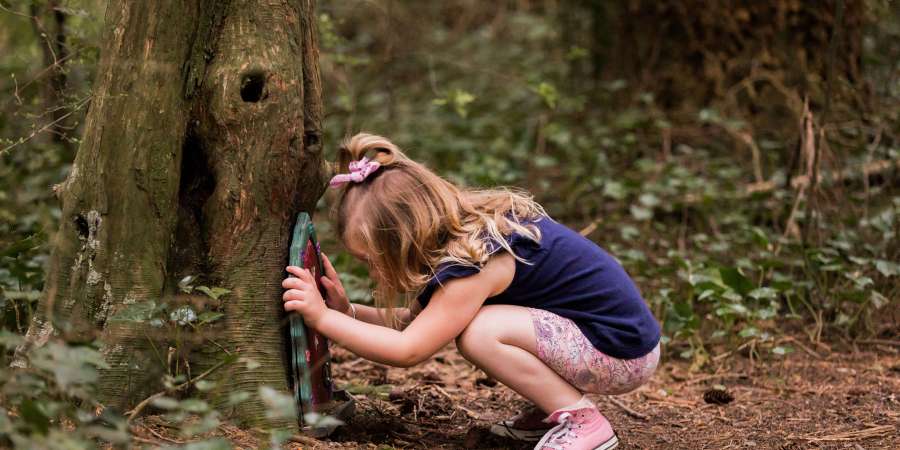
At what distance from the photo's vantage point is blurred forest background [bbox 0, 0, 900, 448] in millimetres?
3656

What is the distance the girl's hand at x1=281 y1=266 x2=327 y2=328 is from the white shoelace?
29.7 inches

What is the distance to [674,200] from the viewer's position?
4961 mm

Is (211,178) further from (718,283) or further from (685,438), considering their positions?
(718,283)

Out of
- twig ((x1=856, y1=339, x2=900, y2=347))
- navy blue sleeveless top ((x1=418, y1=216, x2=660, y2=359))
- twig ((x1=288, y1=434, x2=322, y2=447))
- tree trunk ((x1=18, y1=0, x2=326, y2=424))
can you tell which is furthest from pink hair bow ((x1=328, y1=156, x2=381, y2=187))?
twig ((x1=856, y1=339, x2=900, y2=347))

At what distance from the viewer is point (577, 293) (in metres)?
2.64

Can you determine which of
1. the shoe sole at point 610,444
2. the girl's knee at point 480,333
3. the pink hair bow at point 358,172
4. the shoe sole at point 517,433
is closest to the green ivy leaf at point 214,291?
the pink hair bow at point 358,172

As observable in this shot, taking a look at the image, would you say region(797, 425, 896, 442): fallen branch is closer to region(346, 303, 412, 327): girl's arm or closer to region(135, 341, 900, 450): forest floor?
region(135, 341, 900, 450): forest floor

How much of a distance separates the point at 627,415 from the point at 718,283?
799 mm

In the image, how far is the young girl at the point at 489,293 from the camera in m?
2.47

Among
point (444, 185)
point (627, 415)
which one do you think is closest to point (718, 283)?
point (627, 415)

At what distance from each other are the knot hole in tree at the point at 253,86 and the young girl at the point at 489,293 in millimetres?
340

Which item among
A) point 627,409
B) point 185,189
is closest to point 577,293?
point 627,409

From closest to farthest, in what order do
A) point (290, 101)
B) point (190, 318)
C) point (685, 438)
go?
1. point (190, 318)
2. point (290, 101)
3. point (685, 438)

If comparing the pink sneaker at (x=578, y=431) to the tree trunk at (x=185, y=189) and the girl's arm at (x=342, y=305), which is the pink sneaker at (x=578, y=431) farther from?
the tree trunk at (x=185, y=189)
